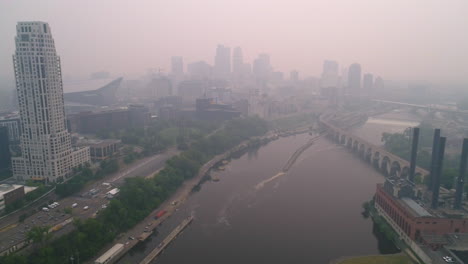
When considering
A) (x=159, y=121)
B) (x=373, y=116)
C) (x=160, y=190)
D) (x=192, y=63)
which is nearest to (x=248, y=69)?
(x=192, y=63)

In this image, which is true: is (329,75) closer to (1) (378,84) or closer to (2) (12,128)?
(1) (378,84)

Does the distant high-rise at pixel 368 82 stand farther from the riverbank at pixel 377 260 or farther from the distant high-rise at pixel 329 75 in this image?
the riverbank at pixel 377 260

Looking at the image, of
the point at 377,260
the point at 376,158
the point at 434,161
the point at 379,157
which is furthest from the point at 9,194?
the point at 376,158

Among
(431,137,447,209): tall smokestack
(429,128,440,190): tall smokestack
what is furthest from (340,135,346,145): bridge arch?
(431,137,447,209): tall smokestack

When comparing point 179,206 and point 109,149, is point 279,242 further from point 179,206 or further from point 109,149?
point 109,149

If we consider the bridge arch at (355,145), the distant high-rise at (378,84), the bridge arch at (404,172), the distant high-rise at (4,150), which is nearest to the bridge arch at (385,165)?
the bridge arch at (404,172)
